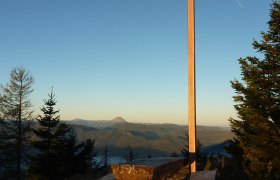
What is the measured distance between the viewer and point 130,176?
281 inches

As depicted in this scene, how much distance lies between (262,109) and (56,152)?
60.8ft

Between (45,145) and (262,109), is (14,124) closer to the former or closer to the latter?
(45,145)

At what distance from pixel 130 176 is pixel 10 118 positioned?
33.8 meters

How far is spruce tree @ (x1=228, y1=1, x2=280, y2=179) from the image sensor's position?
1248 cm

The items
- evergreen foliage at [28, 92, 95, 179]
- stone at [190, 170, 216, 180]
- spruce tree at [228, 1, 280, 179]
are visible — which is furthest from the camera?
evergreen foliage at [28, 92, 95, 179]

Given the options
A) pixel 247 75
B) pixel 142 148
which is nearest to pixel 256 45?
pixel 247 75

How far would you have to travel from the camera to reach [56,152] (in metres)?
28.3

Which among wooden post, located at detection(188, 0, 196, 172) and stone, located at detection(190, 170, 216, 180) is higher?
wooden post, located at detection(188, 0, 196, 172)

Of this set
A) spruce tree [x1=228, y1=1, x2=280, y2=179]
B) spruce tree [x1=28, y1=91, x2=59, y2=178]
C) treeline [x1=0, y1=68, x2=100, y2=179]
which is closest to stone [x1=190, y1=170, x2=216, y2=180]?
spruce tree [x1=228, y1=1, x2=280, y2=179]

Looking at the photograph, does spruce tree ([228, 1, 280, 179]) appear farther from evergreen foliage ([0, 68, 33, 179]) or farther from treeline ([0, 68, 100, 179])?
evergreen foliage ([0, 68, 33, 179])

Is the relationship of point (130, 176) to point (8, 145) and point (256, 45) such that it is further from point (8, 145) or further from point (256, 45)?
point (8, 145)

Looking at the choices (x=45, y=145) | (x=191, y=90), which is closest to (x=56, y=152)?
(x=45, y=145)

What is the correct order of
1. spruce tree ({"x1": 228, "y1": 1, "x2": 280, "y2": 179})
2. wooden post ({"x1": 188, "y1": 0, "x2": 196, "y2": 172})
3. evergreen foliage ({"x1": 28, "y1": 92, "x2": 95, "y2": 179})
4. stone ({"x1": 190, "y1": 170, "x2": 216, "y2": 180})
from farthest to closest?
evergreen foliage ({"x1": 28, "y1": 92, "x2": 95, "y2": 179})
spruce tree ({"x1": 228, "y1": 1, "x2": 280, "y2": 179})
wooden post ({"x1": 188, "y1": 0, "x2": 196, "y2": 172})
stone ({"x1": 190, "y1": 170, "x2": 216, "y2": 180})

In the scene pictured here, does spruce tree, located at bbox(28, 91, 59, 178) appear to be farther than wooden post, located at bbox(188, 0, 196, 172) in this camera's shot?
Yes
